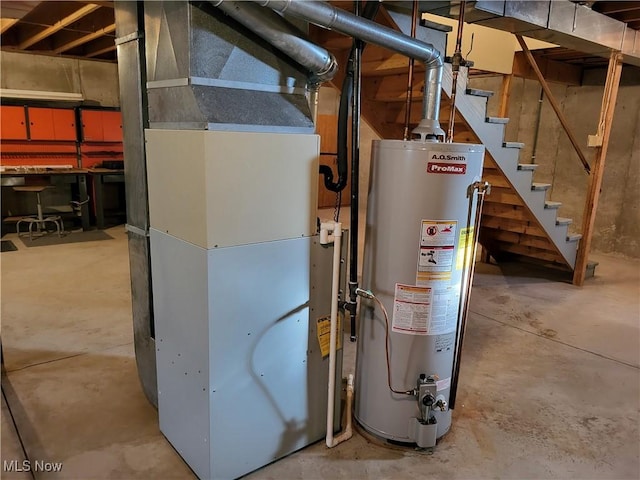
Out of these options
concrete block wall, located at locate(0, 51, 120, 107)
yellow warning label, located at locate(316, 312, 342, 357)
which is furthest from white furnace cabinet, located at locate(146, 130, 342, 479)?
concrete block wall, located at locate(0, 51, 120, 107)

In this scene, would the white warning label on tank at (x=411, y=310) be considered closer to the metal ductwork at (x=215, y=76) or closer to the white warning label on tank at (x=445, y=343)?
the white warning label on tank at (x=445, y=343)

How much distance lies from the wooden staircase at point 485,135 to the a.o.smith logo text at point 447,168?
120 centimetres

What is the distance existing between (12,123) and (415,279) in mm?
6249

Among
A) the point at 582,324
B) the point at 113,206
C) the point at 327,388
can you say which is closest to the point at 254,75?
Result: the point at 327,388

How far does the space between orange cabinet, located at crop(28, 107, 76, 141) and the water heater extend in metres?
5.99

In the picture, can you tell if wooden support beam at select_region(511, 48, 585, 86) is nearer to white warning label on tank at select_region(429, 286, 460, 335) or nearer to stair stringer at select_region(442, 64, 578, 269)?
stair stringer at select_region(442, 64, 578, 269)

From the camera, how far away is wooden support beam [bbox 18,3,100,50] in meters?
3.90

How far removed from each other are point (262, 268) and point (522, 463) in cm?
143

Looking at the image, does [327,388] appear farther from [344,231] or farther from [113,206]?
[113,206]

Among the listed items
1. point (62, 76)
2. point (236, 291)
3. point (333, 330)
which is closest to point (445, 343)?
point (333, 330)

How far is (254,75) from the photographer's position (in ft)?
5.30

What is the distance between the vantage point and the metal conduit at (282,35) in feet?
4.81

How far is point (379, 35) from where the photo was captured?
1711mm

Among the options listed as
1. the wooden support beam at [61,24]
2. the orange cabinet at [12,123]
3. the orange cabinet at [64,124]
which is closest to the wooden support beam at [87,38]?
the wooden support beam at [61,24]
